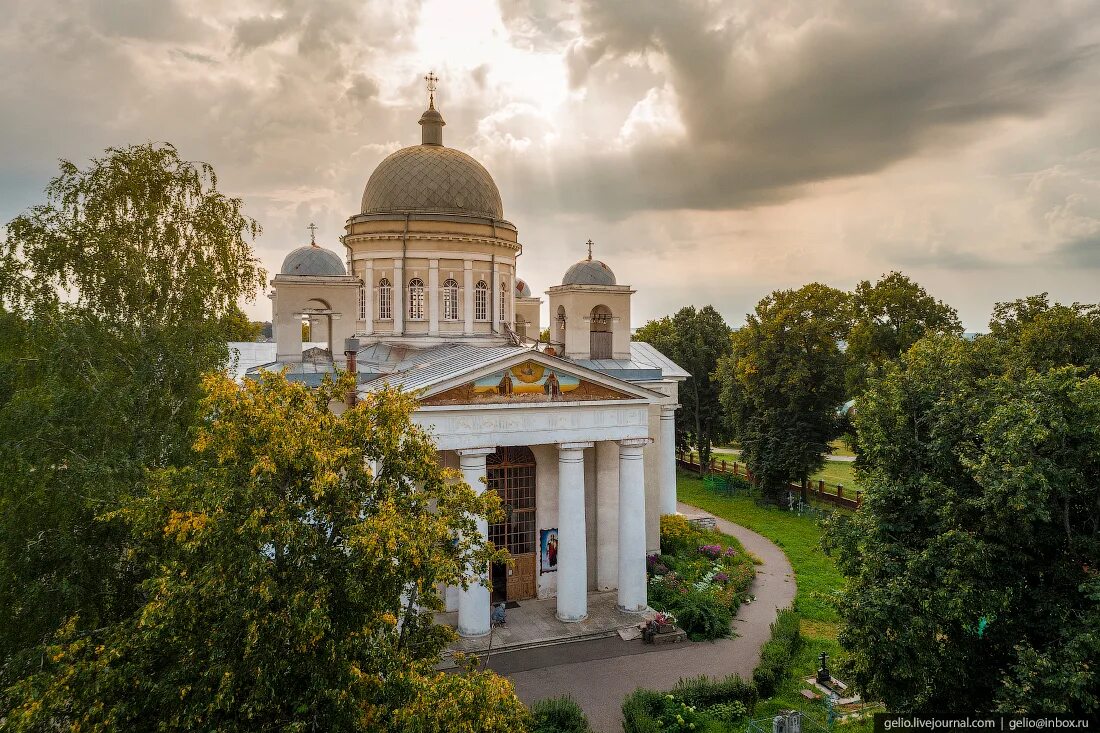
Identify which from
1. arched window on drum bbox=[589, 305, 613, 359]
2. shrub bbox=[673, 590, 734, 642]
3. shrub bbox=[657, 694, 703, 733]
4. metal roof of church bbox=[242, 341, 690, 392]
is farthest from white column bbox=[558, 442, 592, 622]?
arched window on drum bbox=[589, 305, 613, 359]

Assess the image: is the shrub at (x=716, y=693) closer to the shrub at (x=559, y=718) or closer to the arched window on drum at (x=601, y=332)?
the shrub at (x=559, y=718)

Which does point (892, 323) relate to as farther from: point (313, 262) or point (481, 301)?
point (313, 262)

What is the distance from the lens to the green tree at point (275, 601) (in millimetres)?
7676

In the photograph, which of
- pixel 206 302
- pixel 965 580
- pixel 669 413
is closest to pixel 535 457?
pixel 669 413

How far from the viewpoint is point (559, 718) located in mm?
14406

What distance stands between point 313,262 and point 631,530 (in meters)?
14.3

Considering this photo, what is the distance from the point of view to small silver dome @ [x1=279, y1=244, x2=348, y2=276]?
25.3 m

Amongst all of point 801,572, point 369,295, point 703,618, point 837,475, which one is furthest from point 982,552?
point 837,475

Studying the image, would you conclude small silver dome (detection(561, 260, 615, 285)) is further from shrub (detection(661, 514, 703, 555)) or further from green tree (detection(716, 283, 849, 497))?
green tree (detection(716, 283, 849, 497))

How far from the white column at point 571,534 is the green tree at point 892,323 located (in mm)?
19361

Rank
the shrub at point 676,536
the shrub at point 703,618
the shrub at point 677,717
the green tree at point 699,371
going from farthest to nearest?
the green tree at point 699,371 → the shrub at point 676,536 → the shrub at point 703,618 → the shrub at point 677,717

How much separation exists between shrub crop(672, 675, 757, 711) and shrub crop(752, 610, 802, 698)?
0.62 metres

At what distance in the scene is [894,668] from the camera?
1241 cm


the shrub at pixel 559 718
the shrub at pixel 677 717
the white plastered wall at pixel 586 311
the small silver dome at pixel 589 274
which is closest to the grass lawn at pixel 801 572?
the shrub at pixel 677 717
